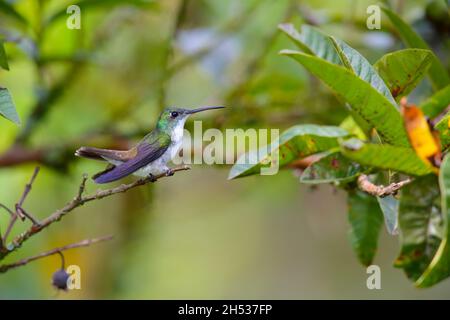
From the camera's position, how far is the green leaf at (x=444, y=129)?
4.42 ft

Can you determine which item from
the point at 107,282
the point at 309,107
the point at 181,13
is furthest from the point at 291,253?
the point at 181,13

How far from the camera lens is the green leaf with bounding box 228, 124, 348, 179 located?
1497 millimetres

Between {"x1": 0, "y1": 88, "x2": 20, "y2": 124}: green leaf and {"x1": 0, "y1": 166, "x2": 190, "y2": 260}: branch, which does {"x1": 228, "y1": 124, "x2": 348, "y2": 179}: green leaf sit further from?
{"x1": 0, "y1": 88, "x2": 20, "y2": 124}: green leaf

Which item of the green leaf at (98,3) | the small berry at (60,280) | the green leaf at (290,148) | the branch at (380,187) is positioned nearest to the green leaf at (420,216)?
the branch at (380,187)

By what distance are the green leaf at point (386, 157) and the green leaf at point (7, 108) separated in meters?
0.61

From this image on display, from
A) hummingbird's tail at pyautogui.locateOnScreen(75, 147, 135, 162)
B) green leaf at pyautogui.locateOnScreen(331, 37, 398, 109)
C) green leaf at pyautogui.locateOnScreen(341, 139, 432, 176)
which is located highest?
green leaf at pyautogui.locateOnScreen(331, 37, 398, 109)

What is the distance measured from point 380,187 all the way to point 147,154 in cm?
51

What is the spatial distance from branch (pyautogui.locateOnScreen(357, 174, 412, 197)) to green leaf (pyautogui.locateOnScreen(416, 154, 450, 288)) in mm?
156

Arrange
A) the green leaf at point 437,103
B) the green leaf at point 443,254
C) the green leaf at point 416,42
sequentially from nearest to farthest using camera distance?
the green leaf at point 443,254 → the green leaf at point 437,103 → the green leaf at point 416,42

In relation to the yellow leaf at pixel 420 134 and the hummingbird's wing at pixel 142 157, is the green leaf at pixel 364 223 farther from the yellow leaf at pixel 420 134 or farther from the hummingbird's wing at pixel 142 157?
the yellow leaf at pixel 420 134

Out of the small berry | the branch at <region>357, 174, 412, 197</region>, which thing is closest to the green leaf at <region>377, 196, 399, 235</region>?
the branch at <region>357, 174, 412, 197</region>

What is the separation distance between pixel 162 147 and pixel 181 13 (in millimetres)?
1006

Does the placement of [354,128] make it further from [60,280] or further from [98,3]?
[98,3]

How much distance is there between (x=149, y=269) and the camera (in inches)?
147
